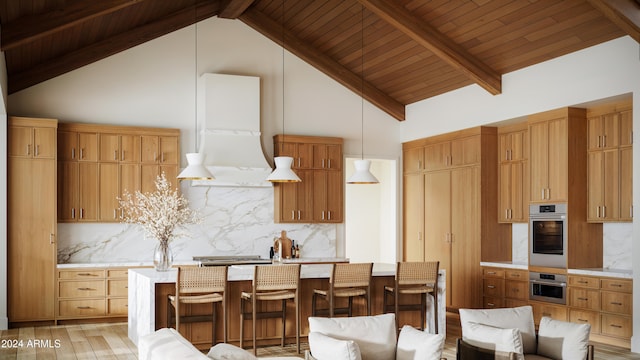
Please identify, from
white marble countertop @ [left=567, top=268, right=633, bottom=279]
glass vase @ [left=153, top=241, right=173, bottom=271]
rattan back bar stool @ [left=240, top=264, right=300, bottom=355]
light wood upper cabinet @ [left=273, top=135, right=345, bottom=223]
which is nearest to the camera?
rattan back bar stool @ [left=240, top=264, right=300, bottom=355]

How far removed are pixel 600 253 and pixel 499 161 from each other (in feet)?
6.58

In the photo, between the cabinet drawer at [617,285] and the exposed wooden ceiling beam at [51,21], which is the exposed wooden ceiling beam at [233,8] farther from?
the cabinet drawer at [617,285]

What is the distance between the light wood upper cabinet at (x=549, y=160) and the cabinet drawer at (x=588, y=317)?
4.19 feet

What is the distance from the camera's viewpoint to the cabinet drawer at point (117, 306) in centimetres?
908

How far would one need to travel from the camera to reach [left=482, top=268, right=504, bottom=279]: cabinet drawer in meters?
9.11

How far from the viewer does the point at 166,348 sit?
347 centimetres

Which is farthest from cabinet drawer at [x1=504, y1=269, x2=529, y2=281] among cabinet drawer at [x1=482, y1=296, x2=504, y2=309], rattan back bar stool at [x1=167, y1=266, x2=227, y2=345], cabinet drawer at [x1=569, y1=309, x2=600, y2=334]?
rattan back bar stool at [x1=167, y1=266, x2=227, y2=345]

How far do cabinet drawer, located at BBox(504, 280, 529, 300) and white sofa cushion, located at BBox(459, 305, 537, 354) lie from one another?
11.6ft

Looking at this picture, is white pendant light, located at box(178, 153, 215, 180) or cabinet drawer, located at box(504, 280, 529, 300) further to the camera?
cabinet drawer, located at box(504, 280, 529, 300)

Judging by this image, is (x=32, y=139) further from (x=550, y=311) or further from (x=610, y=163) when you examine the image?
(x=610, y=163)

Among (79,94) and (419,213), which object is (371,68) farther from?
(79,94)

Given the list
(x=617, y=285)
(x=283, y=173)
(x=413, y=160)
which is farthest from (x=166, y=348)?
(x=413, y=160)

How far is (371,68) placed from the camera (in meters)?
10.6

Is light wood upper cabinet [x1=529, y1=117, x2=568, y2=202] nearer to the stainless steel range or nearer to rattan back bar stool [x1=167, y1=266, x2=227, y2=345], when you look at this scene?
the stainless steel range
